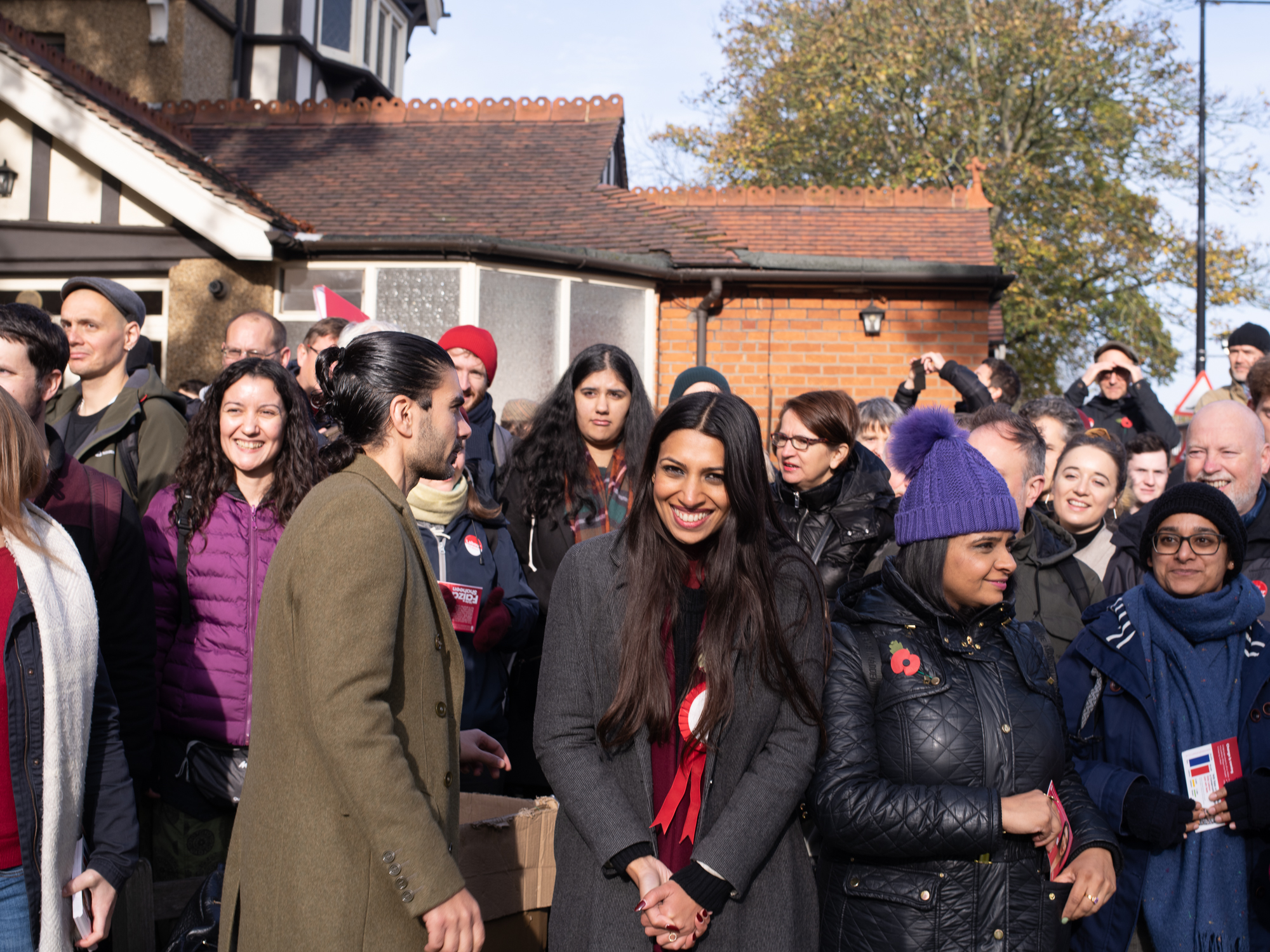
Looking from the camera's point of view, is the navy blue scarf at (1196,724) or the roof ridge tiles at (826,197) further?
the roof ridge tiles at (826,197)

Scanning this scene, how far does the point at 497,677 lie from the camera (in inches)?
166

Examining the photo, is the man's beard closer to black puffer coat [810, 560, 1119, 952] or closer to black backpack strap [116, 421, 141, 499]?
black puffer coat [810, 560, 1119, 952]

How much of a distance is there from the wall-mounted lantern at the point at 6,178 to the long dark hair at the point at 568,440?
9603mm

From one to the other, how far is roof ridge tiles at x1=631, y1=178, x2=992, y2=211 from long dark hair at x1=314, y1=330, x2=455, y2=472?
40.8 ft

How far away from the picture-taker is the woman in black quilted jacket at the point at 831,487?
4410 millimetres

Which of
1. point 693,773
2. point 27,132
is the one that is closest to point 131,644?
point 693,773

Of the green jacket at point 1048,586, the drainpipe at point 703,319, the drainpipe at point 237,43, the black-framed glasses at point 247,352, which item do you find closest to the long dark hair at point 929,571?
the green jacket at point 1048,586

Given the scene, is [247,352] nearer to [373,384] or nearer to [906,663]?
[373,384]

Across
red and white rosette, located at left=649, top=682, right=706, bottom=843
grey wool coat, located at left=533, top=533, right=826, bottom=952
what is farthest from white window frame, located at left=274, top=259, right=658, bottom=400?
red and white rosette, located at left=649, top=682, right=706, bottom=843

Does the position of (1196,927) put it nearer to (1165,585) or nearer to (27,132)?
(1165,585)

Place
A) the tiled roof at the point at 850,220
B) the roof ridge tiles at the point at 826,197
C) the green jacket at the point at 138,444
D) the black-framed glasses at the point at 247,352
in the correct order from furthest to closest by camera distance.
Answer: the roof ridge tiles at the point at 826,197 → the tiled roof at the point at 850,220 → the black-framed glasses at the point at 247,352 → the green jacket at the point at 138,444

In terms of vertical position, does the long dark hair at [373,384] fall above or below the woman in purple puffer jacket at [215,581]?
above

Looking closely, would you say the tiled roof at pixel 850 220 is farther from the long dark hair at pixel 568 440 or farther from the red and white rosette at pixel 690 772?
the red and white rosette at pixel 690 772

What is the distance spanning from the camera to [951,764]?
8.83 ft
